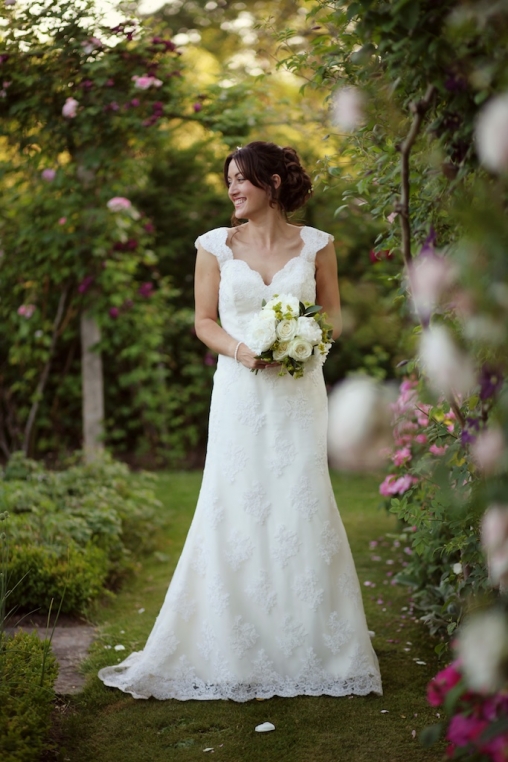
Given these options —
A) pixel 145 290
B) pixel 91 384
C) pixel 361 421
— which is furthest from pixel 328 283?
pixel 145 290

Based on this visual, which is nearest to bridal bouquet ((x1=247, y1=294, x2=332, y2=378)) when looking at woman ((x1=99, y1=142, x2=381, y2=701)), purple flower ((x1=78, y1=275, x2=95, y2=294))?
woman ((x1=99, y1=142, x2=381, y2=701))

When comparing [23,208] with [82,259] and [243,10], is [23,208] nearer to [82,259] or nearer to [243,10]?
[82,259]

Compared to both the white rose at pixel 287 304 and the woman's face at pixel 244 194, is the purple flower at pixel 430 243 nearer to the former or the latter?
the white rose at pixel 287 304

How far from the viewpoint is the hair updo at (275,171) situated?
3.13 meters

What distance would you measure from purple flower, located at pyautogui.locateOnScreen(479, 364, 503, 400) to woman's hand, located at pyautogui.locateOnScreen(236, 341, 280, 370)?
1.27 m

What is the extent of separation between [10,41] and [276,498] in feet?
11.0

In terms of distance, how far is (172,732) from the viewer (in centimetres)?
269

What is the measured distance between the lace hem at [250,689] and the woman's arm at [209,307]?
1.17 meters

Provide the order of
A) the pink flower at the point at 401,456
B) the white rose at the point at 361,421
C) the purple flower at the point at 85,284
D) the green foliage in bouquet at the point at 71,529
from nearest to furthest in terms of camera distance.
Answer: the white rose at the point at 361,421 < the pink flower at the point at 401,456 < the green foliage in bouquet at the point at 71,529 < the purple flower at the point at 85,284

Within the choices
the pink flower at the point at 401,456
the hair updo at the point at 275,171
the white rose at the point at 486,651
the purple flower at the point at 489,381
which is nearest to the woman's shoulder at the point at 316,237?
the hair updo at the point at 275,171

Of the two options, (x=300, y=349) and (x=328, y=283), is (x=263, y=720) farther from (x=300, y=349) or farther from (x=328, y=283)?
(x=328, y=283)

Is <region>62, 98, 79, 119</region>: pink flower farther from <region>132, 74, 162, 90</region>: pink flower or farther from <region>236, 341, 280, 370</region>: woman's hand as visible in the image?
<region>236, 341, 280, 370</region>: woman's hand

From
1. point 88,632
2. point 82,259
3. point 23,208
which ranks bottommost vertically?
point 88,632

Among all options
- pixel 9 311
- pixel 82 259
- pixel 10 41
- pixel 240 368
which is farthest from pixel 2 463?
pixel 240 368
